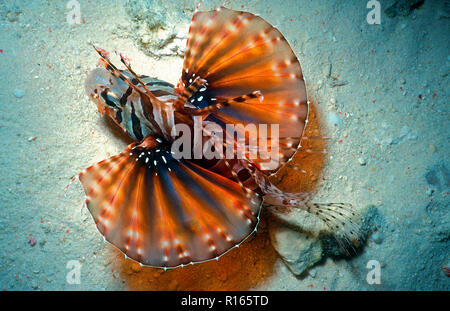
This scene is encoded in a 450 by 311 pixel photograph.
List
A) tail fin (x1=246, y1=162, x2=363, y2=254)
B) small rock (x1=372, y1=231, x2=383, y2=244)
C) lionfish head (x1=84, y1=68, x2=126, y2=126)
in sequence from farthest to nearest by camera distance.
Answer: small rock (x1=372, y1=231, x2=383, y2=244), lionfish head (x1=84, y1=68, x2=126, y2=126), tail fin (x1=246, y1=162, x2=363, y2=254)

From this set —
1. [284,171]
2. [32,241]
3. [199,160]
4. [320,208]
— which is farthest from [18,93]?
[320,208]

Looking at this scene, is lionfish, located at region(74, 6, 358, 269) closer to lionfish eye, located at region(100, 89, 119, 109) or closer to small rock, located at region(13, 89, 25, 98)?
lionfish eye, located at region(100, 89, 119, 109)

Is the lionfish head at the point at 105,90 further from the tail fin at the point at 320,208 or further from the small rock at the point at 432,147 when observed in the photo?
the small rock at the point at 432,147

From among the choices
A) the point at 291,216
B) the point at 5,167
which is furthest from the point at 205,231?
the point at 5,167

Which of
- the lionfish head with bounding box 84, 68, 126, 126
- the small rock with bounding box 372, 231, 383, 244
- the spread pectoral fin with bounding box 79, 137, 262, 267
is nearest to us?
the spread pectoral fin with bounding box 79, 137, 262, 267

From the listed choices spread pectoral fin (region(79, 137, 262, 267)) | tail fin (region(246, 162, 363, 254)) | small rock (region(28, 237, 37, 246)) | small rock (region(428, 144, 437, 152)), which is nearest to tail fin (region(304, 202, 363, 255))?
tail fin (region(246, 162, 363, 254))

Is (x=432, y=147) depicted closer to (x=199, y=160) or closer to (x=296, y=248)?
(x=296, y=248)
